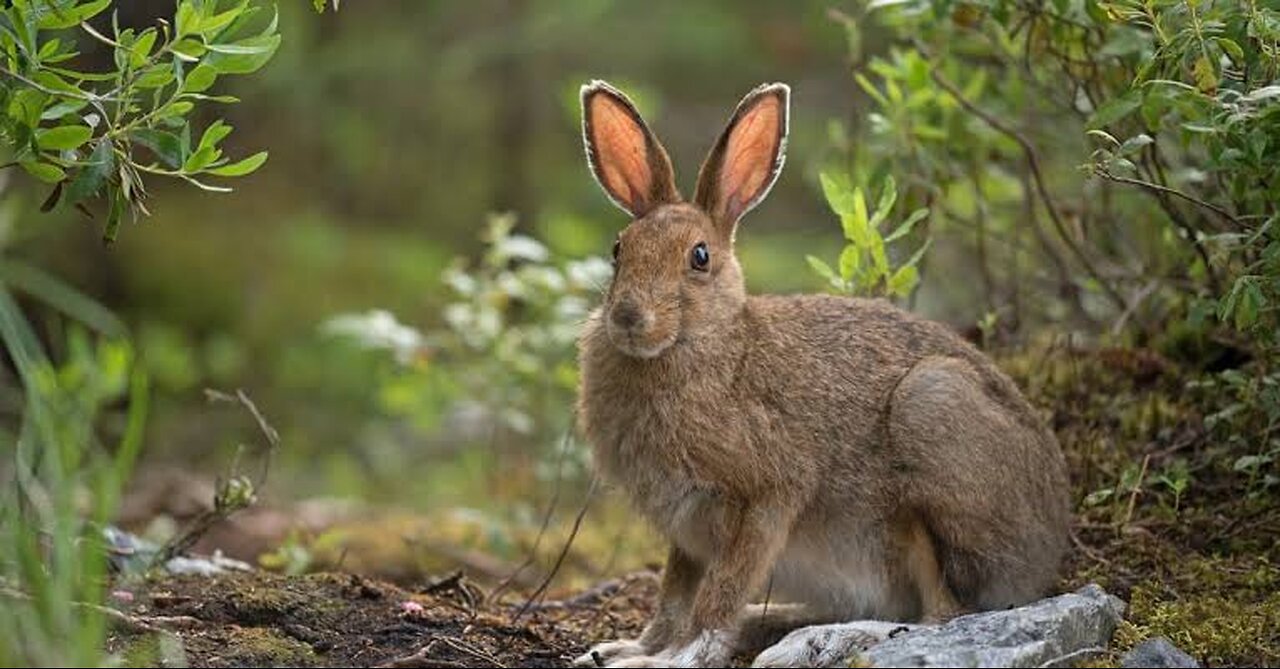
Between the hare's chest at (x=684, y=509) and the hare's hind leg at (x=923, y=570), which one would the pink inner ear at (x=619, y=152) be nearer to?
the hare's chest at (x=684, y=509)

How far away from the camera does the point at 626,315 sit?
229 inches

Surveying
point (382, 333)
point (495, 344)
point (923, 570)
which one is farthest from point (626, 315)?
point (495, 344)

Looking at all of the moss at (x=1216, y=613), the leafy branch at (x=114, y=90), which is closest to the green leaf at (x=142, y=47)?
the leafy branch at (x=114, y=90)

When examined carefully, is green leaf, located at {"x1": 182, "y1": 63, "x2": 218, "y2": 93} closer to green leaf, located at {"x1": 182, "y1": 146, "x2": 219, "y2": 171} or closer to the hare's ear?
green leaf, located at {"x1": 182, "y1": 146, "x2": 219, "y2": 171}

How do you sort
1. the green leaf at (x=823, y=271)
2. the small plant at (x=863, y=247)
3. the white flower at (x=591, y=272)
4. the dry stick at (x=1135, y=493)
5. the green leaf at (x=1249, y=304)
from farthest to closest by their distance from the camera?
the white flower at (x=591, y=272)
the green leaf at (x=823, y=271)
the small plant at (x=863, y=247)
the dry stick at (x=1135, y=493)
the green leaf at (x=1249, y=304)

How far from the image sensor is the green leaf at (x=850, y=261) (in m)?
6.66

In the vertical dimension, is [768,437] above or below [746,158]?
below

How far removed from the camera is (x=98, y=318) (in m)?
5.02

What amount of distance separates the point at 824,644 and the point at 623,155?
186 cm

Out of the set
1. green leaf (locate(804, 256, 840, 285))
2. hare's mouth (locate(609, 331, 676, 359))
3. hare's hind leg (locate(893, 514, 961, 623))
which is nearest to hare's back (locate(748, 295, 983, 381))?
green leaf (locate(804, 256, 840, 285))

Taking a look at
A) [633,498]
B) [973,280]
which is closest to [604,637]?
[633,498]

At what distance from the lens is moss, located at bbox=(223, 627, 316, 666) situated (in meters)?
5.25

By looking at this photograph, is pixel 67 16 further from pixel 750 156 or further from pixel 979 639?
pixel 979 639

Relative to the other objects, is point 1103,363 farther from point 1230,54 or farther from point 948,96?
point 1230,54
